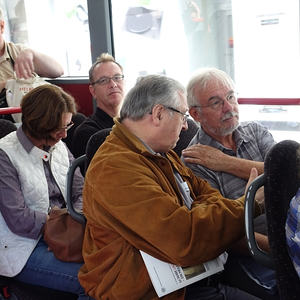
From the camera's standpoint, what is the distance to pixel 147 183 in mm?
1591

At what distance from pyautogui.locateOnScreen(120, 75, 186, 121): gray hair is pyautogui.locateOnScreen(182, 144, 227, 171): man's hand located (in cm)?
45

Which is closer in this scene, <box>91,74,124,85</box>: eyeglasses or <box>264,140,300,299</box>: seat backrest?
<box>264,140,300,299</box>: seat backrest

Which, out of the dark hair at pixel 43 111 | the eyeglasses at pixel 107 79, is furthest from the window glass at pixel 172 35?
the dark hair at pixel 43 111

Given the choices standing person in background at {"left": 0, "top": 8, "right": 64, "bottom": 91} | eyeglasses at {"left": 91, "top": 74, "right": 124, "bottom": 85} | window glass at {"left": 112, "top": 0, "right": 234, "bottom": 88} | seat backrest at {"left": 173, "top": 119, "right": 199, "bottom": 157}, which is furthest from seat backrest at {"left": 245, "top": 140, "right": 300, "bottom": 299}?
window glass at {"left": 112, "top": 0, "right": 234, "bottom": 88}

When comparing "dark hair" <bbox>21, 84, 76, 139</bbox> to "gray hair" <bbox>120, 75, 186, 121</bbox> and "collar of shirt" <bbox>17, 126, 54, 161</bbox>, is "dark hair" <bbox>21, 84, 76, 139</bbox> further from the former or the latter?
"gray hair" <bbox>120, 75, 186, 121</bbox>

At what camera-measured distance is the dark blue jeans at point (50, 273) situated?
2047 millimetres

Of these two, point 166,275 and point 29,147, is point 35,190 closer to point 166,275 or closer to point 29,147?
point 29,147

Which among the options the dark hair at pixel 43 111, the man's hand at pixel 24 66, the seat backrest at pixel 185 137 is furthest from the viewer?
the man's hand at pixel 24 66

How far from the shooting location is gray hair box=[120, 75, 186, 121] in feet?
5.69

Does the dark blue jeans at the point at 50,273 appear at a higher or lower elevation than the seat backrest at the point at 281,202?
lower

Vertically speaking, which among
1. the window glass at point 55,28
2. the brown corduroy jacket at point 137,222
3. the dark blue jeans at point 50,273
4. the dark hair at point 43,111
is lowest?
the dark blue jeans at point 50,273

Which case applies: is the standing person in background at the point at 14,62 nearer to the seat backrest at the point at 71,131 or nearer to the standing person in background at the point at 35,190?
the seat backrest at the point at 71,131

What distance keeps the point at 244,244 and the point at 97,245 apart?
0.58 meters

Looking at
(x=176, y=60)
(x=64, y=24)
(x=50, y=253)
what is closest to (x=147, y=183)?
(x=50, y=253)
